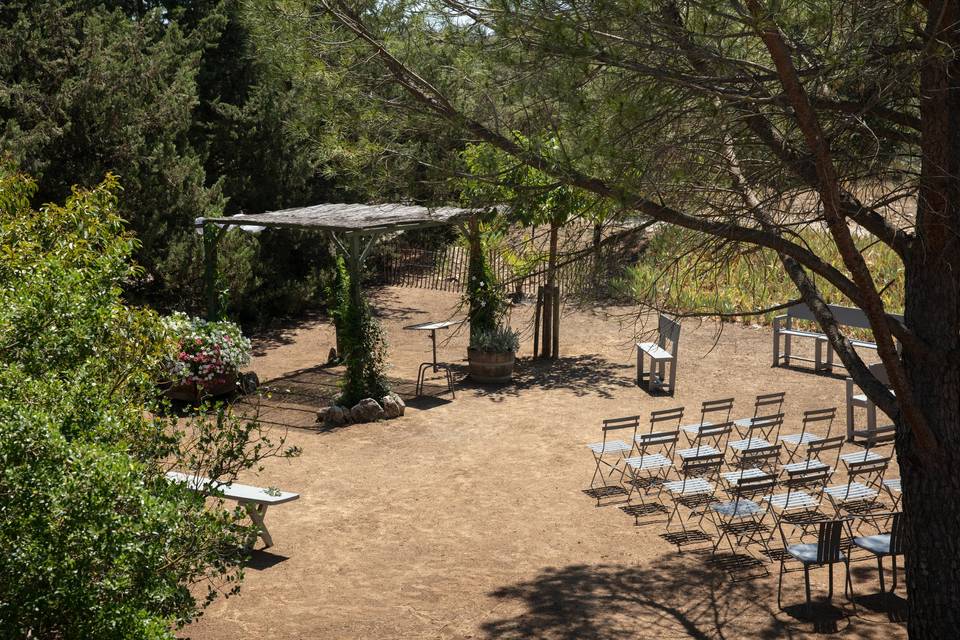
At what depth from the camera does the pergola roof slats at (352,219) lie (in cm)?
1316

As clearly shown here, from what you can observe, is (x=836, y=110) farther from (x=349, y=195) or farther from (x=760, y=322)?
(x=349, y=195)

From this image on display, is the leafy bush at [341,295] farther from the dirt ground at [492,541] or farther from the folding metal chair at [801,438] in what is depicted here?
the folding metal chair at [801,438]

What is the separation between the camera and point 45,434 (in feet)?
11.4

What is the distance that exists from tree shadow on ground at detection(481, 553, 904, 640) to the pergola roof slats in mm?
5698

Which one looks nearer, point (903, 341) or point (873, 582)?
point (903, 341)

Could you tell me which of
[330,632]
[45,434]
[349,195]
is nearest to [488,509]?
[330,632]

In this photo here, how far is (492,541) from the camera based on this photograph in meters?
8.80

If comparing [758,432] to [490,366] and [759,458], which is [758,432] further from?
[490,366]

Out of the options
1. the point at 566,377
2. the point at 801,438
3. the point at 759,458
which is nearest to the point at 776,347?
the point at 566,377

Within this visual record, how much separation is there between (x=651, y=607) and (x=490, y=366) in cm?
796

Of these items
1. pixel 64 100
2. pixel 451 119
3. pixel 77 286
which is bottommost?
pixel 77 286

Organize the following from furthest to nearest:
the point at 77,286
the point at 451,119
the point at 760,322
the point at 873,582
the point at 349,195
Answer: the point at 349,195, the point at 760,322, the point at 873,582, the point at 451,119, the point at 77,286

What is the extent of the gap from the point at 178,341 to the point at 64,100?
12648 mm

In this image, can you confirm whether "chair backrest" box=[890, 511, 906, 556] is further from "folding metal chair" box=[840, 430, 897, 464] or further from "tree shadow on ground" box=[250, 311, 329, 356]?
"tree shadow on ground" box=[250, 311, 329, 356]
